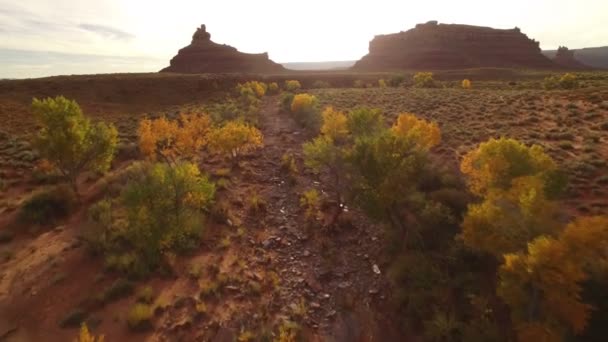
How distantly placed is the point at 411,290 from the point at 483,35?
6838 inches

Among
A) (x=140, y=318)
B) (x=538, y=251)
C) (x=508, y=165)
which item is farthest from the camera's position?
(x=508, y=165)

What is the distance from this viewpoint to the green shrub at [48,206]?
872 inches

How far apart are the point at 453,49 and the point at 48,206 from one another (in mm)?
155681

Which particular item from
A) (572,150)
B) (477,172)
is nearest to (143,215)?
(477,172)

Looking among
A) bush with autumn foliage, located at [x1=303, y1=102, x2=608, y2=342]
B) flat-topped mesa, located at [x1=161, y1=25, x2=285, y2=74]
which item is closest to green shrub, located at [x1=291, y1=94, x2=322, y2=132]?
bush with autumn foliage, located at [x1=303, y1=102, x2=608, y2=342]

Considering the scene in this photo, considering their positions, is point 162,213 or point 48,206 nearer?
point 162,213

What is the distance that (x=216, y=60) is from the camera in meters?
139

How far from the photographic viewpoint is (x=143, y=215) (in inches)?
706

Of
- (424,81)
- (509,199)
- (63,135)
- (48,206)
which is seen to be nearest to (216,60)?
(424,81)

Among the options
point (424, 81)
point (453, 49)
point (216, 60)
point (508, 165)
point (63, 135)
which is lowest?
point (508, 165)

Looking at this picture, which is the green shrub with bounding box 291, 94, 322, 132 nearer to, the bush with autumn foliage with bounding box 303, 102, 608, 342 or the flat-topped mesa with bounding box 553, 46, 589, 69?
the bush with autumn foliage with bounding box 303, 102, 608, 342

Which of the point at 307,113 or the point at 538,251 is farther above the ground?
the point at 307,113

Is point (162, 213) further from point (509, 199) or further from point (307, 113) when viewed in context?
point (307, 113)

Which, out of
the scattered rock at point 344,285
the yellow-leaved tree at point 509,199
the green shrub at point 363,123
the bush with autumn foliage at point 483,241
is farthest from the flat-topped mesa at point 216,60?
the yellow-leaved tree at point 509,199
